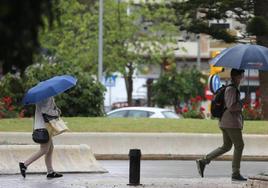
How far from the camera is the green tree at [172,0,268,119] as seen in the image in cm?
1914

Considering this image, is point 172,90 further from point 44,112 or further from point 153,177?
point 44,112

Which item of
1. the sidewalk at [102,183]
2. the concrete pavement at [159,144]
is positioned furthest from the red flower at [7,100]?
the sidewalk at [102,183]

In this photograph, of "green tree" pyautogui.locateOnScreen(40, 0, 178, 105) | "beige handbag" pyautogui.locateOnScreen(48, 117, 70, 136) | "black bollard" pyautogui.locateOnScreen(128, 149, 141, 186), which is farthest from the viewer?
"green tree" pyautogui.locateOnScreen(40, 0, 178, 105)

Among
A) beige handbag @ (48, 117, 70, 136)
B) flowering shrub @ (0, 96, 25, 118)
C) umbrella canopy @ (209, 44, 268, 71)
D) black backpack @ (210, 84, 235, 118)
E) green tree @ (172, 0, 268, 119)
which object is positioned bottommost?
flowering shrub @ (0, 96, 25, 118)

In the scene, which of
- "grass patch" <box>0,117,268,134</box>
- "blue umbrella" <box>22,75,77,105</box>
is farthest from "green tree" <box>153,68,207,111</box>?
"blue umbrella" <box>22,75,77,105</box>

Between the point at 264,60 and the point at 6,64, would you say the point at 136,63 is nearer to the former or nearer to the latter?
the point at 264,60

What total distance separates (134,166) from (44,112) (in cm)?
199

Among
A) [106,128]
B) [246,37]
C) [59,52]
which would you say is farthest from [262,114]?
[59,52]

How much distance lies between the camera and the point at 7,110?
20750 mm

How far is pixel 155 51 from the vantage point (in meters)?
45.2

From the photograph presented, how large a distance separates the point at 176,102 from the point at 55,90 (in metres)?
28.5

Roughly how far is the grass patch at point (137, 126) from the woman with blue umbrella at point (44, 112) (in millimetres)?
4978

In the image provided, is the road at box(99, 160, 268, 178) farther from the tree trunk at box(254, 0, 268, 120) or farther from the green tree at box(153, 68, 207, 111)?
the green tree at box(153, 68, 207, 111)

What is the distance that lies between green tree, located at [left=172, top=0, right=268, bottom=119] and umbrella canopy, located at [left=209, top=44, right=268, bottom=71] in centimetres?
762
